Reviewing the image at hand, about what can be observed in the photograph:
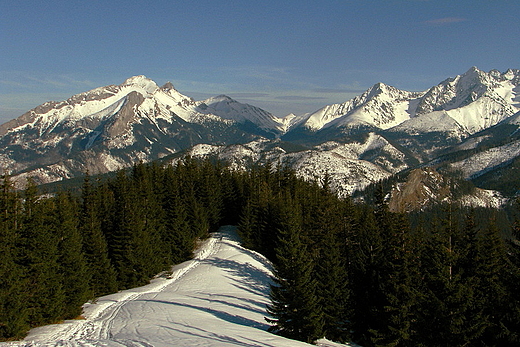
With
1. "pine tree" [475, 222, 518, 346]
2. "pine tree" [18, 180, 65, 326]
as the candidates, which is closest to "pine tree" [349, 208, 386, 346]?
"pine tree" [475, 222, 518, 346]

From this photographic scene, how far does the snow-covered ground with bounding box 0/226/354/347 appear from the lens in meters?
27.0

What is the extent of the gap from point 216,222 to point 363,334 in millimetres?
44241

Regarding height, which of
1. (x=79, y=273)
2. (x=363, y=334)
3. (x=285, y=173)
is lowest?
(x=363, y=334)

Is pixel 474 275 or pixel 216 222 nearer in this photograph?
pixel 474 275

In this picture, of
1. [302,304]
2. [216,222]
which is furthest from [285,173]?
[302,304]

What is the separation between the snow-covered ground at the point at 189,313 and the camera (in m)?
27.0

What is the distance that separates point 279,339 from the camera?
1184 inches

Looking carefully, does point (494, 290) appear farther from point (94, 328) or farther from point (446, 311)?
point (94, 328)

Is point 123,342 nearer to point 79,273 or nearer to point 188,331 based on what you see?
point 188,331

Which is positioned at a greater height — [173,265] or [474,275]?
[474,275]

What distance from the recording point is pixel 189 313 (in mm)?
35844

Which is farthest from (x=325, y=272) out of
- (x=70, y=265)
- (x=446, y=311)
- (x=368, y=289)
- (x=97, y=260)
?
(x=97, y=260)

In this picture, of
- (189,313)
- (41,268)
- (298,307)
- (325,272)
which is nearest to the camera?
(41,268)

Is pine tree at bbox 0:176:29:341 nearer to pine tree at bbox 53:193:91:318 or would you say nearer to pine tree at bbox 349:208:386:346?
pine tree at bbox 53:193:91:318
